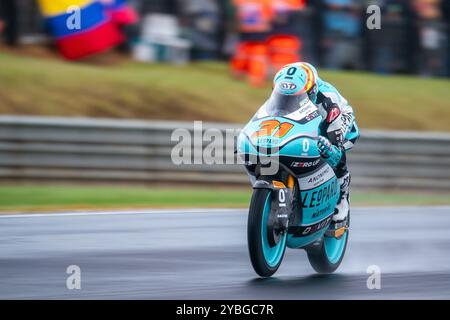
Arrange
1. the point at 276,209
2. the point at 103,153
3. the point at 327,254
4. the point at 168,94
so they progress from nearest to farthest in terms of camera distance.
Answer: the point at 276,209 → the point at 327,254 → the point at 103,153 → the point at 168,94

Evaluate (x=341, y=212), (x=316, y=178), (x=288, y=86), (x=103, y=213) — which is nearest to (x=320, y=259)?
(x=341, y=212)

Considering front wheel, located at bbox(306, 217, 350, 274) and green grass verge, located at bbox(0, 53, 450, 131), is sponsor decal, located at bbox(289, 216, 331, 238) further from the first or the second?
green grass verge, located at bbox(0, 53, 450, 131)

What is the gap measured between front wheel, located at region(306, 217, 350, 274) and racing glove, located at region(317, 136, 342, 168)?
658 mm

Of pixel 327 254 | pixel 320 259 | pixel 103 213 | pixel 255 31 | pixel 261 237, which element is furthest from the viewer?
pixel 255 31

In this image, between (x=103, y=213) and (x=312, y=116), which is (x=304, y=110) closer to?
(x=312, y=116)

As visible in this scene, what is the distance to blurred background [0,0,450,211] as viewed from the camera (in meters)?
14.9

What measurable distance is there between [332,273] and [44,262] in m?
2.18

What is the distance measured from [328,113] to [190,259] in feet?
5.54

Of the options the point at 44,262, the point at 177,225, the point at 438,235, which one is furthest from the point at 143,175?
the point at 44,262

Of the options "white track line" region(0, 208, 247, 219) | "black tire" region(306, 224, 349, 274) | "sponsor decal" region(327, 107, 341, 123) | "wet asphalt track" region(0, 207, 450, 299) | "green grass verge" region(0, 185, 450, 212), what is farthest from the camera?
"green grass verge" region(0, 185, 450, 212)

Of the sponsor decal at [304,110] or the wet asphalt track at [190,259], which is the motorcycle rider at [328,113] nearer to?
the sponsor decal at [304,110]

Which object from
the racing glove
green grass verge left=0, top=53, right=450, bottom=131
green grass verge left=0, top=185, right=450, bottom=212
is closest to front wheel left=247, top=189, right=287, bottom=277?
the racing glove

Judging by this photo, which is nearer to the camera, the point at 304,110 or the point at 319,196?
the point at 304,110

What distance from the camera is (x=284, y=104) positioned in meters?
7.98
